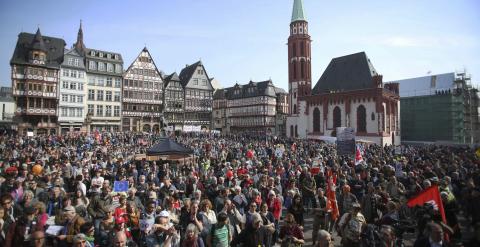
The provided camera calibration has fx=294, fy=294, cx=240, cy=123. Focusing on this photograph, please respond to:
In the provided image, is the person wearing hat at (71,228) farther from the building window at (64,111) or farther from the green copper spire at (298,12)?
the green copper spire at (298,12)

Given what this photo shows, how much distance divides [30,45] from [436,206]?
53.2 meters

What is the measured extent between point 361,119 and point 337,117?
177 inches

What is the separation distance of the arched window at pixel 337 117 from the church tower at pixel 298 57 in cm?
1069

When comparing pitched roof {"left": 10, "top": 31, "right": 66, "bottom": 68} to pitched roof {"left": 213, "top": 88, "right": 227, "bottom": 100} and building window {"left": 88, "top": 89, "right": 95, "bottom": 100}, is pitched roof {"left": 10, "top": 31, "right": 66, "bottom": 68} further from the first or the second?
pitched roof {"left": 213, "top": 88, "right": 227, "bottom": 100}

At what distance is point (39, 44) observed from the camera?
44.1 meters

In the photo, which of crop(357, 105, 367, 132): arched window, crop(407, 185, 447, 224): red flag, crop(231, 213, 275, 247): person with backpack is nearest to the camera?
crop(231, 213, 275, 247): person with backpack

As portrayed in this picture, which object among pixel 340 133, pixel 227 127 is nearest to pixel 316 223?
pixel 340 133

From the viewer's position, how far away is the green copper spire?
62769mm

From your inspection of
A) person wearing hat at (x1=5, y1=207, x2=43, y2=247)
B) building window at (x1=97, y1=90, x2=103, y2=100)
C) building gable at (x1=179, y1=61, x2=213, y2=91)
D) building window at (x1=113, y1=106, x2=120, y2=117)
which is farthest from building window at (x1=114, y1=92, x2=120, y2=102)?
person wearing hat at (x1=5, y1=207, x2=43, y2=247)

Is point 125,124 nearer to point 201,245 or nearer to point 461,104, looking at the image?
point 201,245

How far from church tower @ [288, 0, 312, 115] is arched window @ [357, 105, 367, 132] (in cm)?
1526

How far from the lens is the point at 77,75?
48.7 metres

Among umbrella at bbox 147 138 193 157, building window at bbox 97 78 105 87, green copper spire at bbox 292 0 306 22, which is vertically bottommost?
umbrella at bbox 147 138 193 157

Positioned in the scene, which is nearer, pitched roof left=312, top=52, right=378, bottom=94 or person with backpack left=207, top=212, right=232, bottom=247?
person with backpack left=207, top=212, right=232, bottom=247
